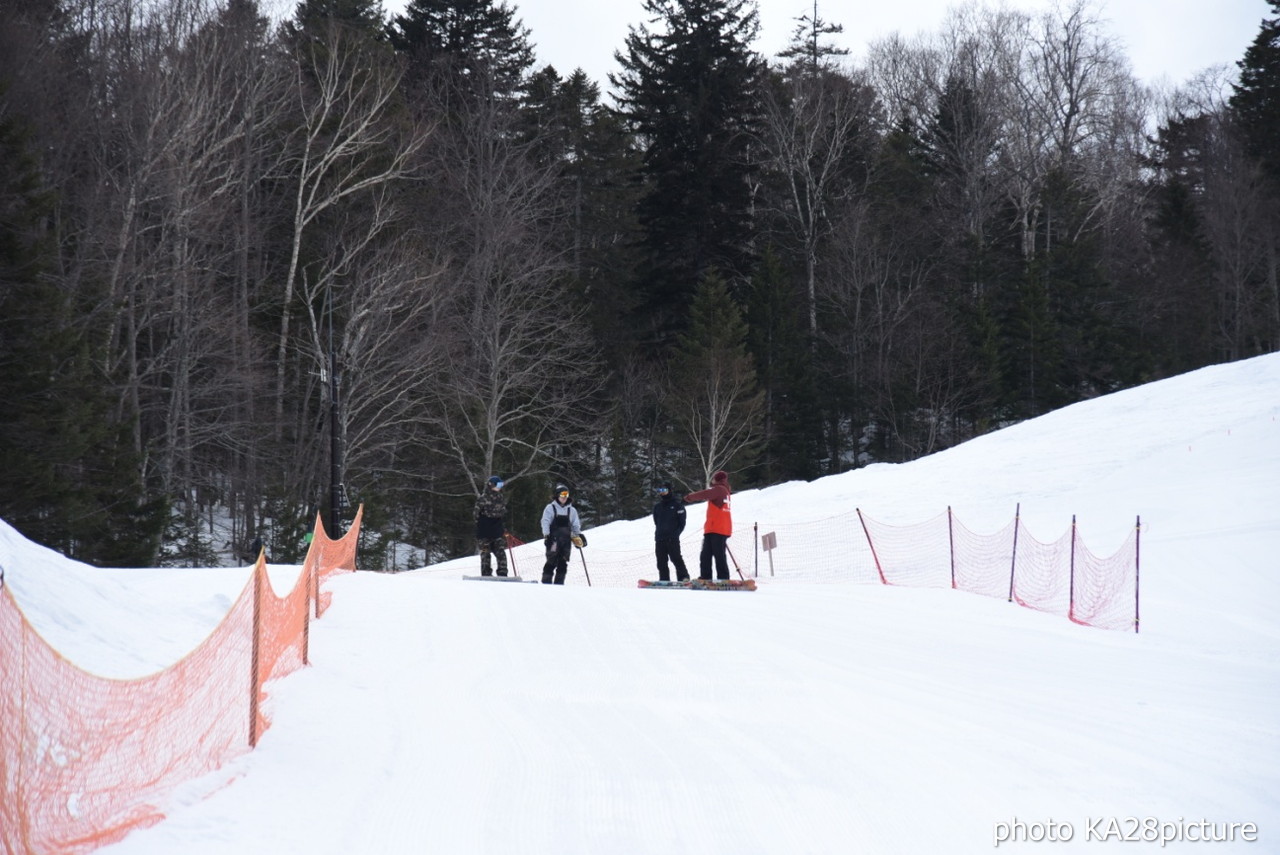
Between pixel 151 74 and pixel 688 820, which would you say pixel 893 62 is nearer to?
pixel 151 74

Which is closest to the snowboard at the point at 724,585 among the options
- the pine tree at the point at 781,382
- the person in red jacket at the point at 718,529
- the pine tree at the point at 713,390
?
the person in red jacket at the point at 718,529

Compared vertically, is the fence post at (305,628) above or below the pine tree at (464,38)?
below

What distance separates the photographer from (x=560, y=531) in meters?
19.0

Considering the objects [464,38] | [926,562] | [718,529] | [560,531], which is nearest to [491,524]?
[560,531]

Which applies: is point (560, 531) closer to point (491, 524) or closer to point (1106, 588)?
point (491, 524)

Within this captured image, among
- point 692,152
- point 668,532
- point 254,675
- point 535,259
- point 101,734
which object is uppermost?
point 692,152

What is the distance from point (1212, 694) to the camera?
422 inches

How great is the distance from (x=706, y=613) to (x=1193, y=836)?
832cm

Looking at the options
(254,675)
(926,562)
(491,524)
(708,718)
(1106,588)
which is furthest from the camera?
(926,562)

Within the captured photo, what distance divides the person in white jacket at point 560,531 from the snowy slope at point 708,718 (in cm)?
261

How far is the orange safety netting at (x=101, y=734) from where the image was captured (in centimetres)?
510

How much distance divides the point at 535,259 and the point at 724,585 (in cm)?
2742

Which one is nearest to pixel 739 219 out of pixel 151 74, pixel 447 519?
pixel 447 519

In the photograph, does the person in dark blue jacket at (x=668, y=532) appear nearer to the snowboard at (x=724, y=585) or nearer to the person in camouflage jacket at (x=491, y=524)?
the snowboard at (x=724, y=585)
